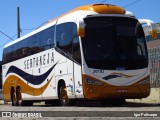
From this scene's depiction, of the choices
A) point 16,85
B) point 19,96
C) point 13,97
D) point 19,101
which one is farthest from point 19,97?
point 13,97

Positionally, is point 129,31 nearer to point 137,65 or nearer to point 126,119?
point 137,65

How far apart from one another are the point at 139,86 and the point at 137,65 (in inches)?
31.3

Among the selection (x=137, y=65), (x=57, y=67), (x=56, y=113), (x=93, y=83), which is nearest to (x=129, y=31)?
(x=137, y=65)

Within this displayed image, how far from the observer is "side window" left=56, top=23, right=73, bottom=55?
17.7m

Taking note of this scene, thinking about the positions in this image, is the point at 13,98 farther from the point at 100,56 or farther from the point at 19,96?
the point at 100,56

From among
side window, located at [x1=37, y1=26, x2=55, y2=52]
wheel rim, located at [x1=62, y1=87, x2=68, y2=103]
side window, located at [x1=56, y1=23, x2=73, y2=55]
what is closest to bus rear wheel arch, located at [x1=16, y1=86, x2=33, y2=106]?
side window, located at [x1=37, y1=26, x2=55, y2=52]

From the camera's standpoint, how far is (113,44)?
17.0 meters

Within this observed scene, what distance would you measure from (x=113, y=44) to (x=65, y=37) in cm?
225

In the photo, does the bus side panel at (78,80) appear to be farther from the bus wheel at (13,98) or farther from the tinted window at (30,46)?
the bus wheel at (13,98)

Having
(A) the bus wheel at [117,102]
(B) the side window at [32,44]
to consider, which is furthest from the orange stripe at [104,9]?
(B) the side window at [32,44]

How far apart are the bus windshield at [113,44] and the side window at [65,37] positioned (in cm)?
108

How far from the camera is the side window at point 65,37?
58.2 feet

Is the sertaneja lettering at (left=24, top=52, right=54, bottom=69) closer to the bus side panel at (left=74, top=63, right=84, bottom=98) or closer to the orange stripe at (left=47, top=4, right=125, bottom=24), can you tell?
the bus side panel at (left=74, top=63, right=84, bottom=98)

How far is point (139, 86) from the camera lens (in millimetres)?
17016
